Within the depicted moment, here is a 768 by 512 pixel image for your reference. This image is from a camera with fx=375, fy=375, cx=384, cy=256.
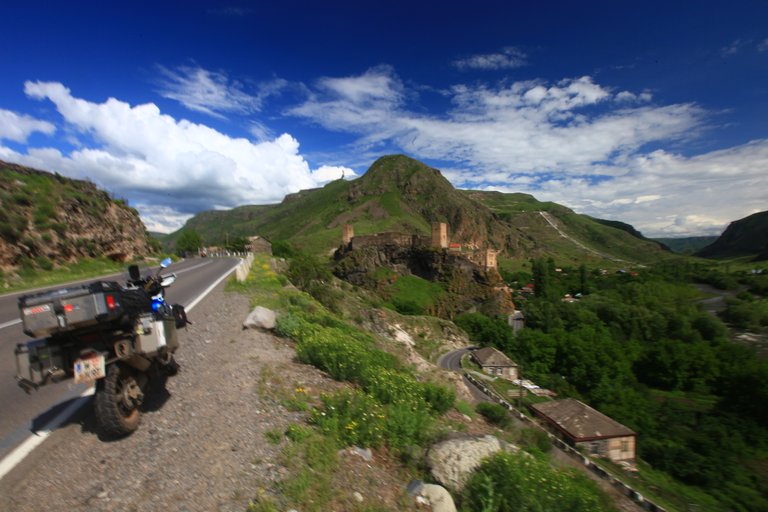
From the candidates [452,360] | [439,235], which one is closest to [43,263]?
[452,360]

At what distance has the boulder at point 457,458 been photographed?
5.00 m

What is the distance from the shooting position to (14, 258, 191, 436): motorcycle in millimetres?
3885

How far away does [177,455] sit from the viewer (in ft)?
14.1

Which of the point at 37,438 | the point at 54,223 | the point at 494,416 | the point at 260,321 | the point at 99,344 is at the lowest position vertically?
the point at 494,416

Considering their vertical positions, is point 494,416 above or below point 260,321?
below

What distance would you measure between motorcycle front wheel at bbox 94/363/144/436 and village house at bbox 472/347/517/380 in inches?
1796

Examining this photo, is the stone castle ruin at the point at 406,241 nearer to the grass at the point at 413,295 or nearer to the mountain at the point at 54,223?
the grass at the point at 413,295

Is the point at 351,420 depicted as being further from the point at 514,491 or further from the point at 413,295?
the point at 413,295

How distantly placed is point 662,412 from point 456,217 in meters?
138

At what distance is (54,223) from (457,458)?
88.2ft

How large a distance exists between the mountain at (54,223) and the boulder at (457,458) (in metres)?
22.0

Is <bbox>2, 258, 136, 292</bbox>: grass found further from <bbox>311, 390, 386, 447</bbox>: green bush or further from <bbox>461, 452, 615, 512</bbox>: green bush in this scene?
<bbox>461, 452, 615, 512</bbox>: green bush

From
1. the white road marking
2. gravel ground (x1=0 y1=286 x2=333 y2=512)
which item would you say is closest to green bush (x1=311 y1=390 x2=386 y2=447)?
gravel ground (x1=0 y1=286 x2=333 y2=512)

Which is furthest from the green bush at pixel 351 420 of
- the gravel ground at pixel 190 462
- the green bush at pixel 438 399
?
the green bush at pixel 438 399
